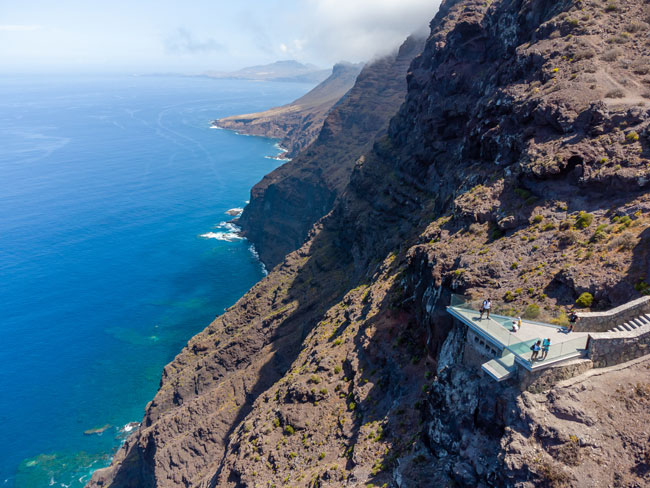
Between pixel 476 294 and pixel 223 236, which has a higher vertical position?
pixel 476 294

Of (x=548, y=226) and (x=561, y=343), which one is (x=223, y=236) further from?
(x=561, y=343)

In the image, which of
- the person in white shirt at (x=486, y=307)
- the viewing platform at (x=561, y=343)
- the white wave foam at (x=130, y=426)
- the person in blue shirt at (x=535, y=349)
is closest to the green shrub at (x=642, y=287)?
the viewing platform at (x=561, y=343)

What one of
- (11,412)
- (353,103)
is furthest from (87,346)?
(353,103)

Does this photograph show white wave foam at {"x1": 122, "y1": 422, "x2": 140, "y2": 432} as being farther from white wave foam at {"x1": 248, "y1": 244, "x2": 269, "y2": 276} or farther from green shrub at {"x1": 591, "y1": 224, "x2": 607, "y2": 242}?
green shrub at {"x1": 591, "y1": 224, "x2": 607, "y2": 242}

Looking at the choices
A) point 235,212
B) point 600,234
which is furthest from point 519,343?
point 235,212

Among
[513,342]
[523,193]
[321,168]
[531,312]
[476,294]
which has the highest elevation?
[523,193]

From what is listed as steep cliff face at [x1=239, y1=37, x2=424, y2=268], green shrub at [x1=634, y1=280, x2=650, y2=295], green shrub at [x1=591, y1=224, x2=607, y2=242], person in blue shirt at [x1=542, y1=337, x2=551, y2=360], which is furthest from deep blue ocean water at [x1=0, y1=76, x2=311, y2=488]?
green shrub at [x1=634, y1=280, x2=650, y2=295]
